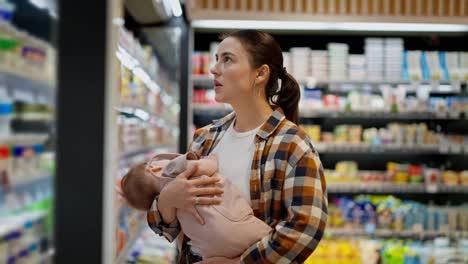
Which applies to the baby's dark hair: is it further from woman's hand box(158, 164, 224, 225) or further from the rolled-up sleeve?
the rolled-up sleeve

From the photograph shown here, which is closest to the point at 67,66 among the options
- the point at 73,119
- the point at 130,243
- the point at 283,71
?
the point at 73,119

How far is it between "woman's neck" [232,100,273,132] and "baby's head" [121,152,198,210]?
0.20 m

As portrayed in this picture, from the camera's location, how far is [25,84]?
2510 mm

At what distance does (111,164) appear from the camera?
168 cm

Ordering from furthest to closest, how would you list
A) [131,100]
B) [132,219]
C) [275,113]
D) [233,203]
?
[132,219] → [131,100] → [275,113] → [233,203]

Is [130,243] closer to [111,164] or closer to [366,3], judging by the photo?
[111,164]

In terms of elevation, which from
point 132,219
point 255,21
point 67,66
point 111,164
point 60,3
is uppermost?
point 255,21

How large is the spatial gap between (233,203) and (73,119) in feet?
1.68

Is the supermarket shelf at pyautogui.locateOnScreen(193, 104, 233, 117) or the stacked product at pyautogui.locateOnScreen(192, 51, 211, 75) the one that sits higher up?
the stacked product at pyautogui.locateOnScreen(192, 51, 211, 75)

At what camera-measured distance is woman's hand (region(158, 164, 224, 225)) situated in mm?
1769

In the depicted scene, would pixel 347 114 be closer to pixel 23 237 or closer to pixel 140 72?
pixel 140 72

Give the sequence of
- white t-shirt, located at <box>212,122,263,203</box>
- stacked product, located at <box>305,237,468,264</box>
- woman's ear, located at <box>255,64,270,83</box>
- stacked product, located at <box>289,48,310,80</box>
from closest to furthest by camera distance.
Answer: white t-shirt, located at <box>212,122,263,203</box>, woman's ear, located at <box>255,64,270,83</box>, stacked product, located at <box>305,237,468,264</box>, stacked product, located at <box>289,48,310,80</box>

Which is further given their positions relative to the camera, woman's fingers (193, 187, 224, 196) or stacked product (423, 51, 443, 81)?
stacked product (423, 51, 443, 81)

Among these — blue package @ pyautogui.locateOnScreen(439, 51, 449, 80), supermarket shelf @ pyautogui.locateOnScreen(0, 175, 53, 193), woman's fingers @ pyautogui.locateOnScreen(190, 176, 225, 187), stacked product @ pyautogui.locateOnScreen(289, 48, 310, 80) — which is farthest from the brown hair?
blue package @ pyautogui.locateOnScreen(439, 51, 449, 80)
